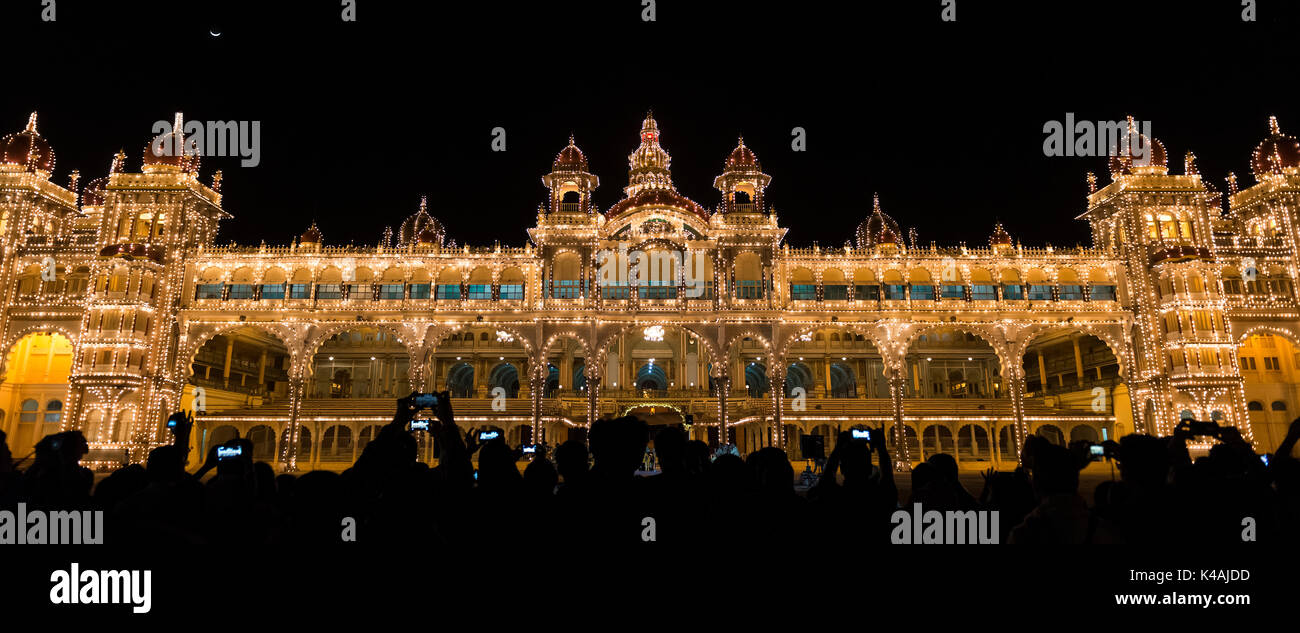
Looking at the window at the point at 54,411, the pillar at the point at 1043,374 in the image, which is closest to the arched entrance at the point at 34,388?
the window at the point at 54,411

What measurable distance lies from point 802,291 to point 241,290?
95.4 feet

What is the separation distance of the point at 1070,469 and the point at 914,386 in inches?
1607

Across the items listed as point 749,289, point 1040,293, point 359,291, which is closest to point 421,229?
point 359,291

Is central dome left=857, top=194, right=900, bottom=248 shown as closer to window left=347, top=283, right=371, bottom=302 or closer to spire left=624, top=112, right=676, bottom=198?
spire left=624, top=112, right=676, bottom=198

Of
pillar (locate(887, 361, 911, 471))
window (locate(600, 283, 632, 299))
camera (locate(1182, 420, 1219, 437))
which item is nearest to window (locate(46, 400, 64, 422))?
window (locate(600, 283, 632, 299))

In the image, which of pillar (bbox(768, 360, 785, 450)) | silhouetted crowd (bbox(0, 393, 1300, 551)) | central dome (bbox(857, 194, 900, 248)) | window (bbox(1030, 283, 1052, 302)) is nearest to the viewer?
silhouetted crowd (bbox(0, 393, 1300, 551))

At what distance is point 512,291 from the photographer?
33.5 meters

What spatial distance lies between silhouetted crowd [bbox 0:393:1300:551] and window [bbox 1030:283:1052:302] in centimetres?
3091

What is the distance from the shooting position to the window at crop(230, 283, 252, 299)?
107 feet

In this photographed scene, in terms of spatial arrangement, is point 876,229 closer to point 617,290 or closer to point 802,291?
point 802,291

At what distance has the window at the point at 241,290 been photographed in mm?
32531
